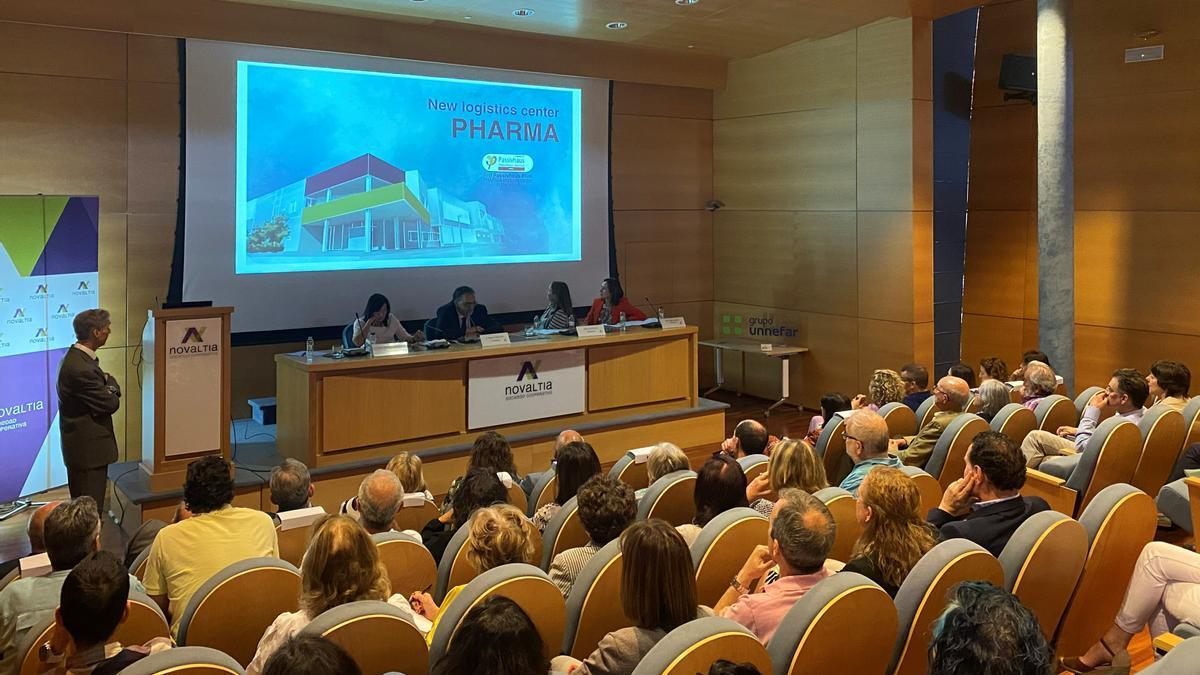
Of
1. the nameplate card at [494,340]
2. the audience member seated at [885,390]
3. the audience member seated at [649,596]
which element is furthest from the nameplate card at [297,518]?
the audience member seated at [885,390]

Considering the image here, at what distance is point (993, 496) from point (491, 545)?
1676mm

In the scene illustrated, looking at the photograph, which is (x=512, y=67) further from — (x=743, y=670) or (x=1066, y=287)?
(x=743, y=670)

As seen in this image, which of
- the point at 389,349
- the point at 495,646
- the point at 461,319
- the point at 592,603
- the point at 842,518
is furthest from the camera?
the point at 461,319

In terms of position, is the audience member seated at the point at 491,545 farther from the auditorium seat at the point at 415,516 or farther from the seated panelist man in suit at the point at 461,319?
the seated panelist man in suit at the point at 461,319

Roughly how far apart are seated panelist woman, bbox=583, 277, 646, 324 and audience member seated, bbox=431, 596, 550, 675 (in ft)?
19.8

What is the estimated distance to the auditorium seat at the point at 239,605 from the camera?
247 centimetres

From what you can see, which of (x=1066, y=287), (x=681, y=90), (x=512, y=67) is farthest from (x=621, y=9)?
(x=1066, y=287)

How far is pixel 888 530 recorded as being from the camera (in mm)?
2594

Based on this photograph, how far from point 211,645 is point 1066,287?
646 centimetres

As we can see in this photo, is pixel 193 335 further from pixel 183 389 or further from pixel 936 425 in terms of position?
pixel 936 425

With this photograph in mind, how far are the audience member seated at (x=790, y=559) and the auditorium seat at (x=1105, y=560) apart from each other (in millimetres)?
781

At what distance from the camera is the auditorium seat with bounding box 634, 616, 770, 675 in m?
1.77

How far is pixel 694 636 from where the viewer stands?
1.82 metres

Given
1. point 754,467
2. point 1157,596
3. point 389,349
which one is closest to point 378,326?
point 389,349
